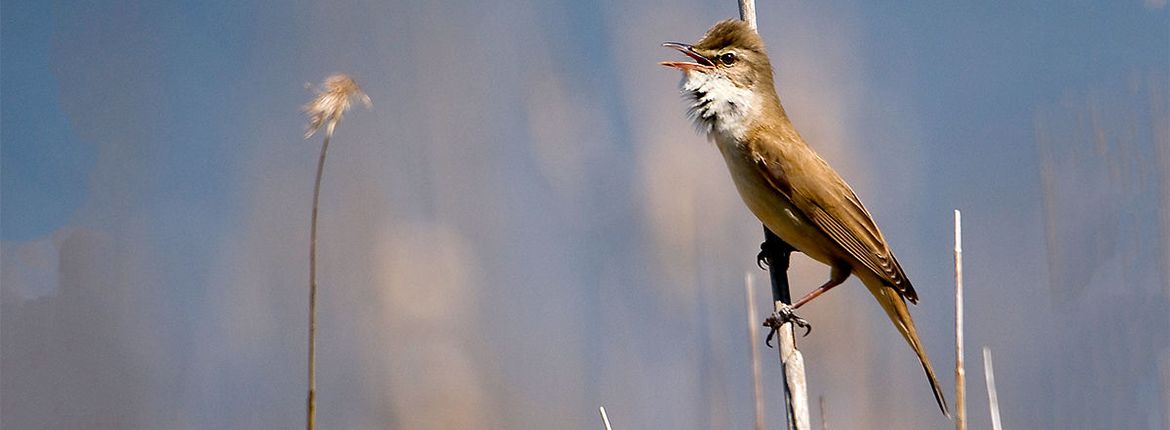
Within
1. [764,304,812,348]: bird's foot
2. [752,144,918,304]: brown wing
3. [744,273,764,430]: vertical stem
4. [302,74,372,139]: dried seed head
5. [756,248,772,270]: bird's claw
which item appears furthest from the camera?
[756,248,772,270]: bird's claw

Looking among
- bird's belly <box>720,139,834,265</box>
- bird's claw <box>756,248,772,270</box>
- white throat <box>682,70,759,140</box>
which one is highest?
white throat <box>682,70,759,140</box>

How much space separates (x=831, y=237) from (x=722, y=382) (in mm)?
684

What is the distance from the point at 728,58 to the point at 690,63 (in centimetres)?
11

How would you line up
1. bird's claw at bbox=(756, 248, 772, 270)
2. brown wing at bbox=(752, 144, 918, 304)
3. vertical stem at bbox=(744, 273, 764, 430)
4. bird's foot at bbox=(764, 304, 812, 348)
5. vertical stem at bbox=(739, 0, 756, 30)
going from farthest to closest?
bird's claw at bbox=(756, 248, 772, 270), brown wing at bbox=(752, 144, 918, 304), vertical stem at bbox=(739, 0, 756, 30), bird's foot at bbox=(764, 304, 812, 348), vertical stem at bbox=(744, 273, 764, 430)

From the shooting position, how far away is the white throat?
118 inches

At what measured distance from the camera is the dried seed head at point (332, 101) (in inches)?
70.6

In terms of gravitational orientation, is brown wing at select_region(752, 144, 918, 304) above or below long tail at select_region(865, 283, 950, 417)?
above

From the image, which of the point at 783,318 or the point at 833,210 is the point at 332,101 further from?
the point at 833,210

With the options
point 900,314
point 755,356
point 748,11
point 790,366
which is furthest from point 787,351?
point 748,11

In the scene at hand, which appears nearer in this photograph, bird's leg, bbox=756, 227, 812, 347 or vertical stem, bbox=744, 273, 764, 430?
vertical stem, bbox=744, 273, 764, 430

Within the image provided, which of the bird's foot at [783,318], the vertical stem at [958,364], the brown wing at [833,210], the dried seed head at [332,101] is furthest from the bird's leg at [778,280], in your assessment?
the dried seed head at [332,101]

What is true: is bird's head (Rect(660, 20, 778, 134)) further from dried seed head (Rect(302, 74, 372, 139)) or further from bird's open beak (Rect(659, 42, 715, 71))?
dried seed head (Rect(302, 74, 372, 139))

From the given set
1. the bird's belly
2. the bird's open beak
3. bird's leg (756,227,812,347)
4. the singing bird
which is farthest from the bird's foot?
the bird's open beak

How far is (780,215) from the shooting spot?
2.89 meters
